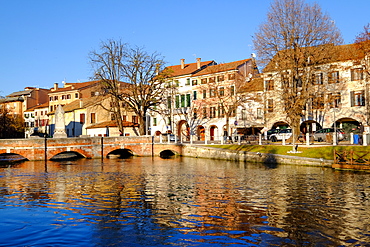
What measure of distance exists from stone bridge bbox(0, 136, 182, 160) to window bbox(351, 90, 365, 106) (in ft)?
74.6

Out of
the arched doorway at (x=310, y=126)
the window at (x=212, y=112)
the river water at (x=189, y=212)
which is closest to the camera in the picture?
the river water at (x=189, y=212)

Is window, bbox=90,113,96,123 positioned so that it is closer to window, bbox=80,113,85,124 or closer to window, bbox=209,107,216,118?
window, bbox=80,113,85,124

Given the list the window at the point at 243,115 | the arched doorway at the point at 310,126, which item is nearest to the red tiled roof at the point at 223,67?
the window at the point at 243,115

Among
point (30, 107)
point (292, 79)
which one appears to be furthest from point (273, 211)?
point (30, 107)

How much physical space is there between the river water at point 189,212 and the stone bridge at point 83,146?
21.8 metres

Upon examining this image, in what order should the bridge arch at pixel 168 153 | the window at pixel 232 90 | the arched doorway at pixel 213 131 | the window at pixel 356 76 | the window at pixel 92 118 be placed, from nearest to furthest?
the window at pixel 356 76, the bridge arch at pixel 168 153, the window at pixel 232 90, the arched doorway at pixel 213 131, the window at pixel 92 118

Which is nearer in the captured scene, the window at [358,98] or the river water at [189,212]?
the river water at [189,212]

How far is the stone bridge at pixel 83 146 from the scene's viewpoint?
4391 centimetres

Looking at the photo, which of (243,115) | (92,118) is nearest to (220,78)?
(243,115)

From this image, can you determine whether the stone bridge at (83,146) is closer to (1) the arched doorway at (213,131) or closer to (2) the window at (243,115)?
(2) the window at (243,115)

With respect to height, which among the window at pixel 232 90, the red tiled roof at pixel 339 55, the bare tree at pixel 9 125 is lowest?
the bare tree at pixel 9 125

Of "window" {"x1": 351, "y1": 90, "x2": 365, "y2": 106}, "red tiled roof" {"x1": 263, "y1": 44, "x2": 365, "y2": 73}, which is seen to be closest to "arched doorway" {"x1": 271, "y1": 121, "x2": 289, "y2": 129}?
"window" {"x1": 351, "y1": 90, "x2": 365, "y2": 106}

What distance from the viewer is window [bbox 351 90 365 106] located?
4466 cm

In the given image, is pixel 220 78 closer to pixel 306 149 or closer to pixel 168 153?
pixel 168 153
